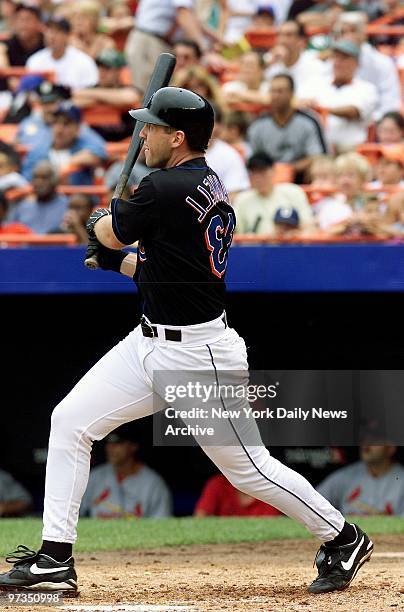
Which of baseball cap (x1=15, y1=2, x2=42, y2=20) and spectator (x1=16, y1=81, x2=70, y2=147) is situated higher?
baseball cap (x1=15, y1=2, x2=42, y2=20)

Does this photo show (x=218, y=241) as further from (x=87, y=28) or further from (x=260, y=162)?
(x=87, y=28)

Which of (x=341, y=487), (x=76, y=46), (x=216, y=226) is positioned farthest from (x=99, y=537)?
(x=76, y=46)

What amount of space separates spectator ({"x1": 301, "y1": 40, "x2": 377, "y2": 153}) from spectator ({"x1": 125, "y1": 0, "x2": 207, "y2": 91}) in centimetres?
112

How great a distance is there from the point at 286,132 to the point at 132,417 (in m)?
4.93

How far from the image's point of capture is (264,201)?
704cm

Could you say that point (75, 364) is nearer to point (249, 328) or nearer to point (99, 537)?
point (249, 328)

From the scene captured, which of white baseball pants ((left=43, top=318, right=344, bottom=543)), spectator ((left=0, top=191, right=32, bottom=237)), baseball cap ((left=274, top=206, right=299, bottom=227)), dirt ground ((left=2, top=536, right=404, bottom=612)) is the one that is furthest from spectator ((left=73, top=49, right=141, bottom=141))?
white baseball pants ((left=43, top=318, right=344, bottom=543))

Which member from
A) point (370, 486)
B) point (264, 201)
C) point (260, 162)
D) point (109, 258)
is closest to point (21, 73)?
point (260, 162)

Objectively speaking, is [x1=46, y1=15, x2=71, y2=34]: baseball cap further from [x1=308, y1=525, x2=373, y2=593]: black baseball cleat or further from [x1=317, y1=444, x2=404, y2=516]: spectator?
[x1=308, y1=525, x2=373, y2=593]: black baseball cleat

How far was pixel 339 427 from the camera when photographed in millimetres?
6750

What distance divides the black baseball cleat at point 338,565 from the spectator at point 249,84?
219 inches

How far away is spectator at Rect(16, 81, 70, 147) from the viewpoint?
8500 mm

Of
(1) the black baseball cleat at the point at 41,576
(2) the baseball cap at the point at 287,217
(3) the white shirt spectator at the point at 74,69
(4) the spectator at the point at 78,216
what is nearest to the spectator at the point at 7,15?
(3) the white shirt spectator at the point at 74,69

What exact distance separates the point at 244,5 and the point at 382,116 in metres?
2.48
